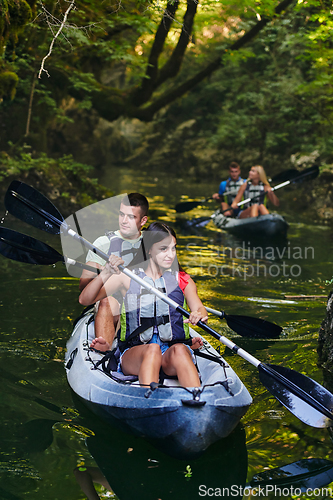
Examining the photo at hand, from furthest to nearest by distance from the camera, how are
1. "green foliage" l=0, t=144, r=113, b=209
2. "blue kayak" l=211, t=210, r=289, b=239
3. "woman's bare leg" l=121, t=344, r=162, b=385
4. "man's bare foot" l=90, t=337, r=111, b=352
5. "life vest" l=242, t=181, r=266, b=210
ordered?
"life vest" l=242, t=181, r=266, b=210
"green foliage" l=0, t=144, r=113, b=209
"blue kayak" l=211, t=210, r=289, b=239
"man's bare foot" l=90, t=337, r=111, b=352
"woman's bare leg" l=121, t=344, r=162, b=385

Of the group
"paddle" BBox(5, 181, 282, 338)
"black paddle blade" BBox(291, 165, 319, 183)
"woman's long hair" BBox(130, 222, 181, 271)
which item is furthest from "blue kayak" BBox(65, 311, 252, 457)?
"black paddle blade" BBox(291, 165, 319, 183)

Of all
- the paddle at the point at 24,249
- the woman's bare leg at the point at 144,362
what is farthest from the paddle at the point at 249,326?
the paddle at the point at 24,249

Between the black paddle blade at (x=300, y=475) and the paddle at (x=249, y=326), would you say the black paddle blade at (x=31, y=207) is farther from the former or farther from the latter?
the black paddle blade at (x=300, y=475)

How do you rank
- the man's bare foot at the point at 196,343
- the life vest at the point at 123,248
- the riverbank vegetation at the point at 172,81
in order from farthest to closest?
1. the riverbank vegetation at the point at 172,81
2. the life vest at the point at 123,248
3. the man's bare foot at the point at 196,343

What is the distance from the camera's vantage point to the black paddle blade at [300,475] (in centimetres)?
250

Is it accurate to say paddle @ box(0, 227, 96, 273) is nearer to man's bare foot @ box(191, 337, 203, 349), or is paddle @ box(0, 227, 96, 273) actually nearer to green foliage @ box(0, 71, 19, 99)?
man's bare foot @ box(191, 337, 203, 349)

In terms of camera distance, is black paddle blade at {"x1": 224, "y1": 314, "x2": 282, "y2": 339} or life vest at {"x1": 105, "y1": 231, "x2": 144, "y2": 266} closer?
life vest at {"x1": 105, "y1": 231, "x2": 144, "y2": 266}

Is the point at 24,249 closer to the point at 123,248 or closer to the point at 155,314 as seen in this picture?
the point at 123,248

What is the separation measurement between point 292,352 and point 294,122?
45.4ft

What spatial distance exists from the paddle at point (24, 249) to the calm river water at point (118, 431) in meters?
0.82

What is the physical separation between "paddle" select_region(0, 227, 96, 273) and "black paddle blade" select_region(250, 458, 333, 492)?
2.08m

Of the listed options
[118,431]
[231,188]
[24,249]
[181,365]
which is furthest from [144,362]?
[231,188]

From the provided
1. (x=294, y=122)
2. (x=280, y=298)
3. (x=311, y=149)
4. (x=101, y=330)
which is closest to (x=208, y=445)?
(x=101, y=330)

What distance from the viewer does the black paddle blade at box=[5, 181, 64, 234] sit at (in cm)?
381
